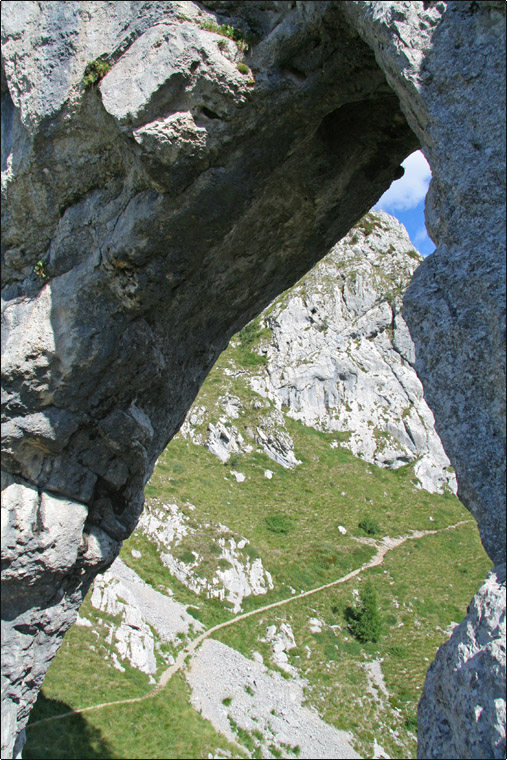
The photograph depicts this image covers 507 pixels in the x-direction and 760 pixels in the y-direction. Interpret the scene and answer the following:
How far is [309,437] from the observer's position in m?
46.8

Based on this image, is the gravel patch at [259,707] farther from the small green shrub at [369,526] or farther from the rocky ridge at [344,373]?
the rocky ridge at [344,373]

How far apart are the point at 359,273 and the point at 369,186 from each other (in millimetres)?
46684

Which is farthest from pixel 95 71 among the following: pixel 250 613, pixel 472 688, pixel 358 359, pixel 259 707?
pixel 358 359

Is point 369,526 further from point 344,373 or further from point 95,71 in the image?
point 95,71

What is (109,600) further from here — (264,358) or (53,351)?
(264,358)

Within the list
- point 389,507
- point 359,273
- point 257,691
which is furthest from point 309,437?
point 257,691

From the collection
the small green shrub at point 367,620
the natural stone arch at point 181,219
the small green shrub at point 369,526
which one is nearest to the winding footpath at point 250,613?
the small green shrub at point 369,526

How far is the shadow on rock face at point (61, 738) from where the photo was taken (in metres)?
13.5

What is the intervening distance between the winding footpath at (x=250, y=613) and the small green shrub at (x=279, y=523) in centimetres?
463

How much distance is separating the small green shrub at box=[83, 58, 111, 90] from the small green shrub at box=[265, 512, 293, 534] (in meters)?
27.3

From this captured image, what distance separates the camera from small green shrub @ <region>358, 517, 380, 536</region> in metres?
34.8

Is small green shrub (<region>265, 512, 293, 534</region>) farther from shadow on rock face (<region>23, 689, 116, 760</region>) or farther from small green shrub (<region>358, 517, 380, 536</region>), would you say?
shadow on rock face (<region>23, 689, 116, 760</region>)

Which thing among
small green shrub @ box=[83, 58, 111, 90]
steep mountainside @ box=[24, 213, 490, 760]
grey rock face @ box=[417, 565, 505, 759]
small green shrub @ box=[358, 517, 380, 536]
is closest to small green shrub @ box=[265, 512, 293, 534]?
steep mountainside @ box=[24, 213, 490, 760]

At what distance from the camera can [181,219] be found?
9.88m
